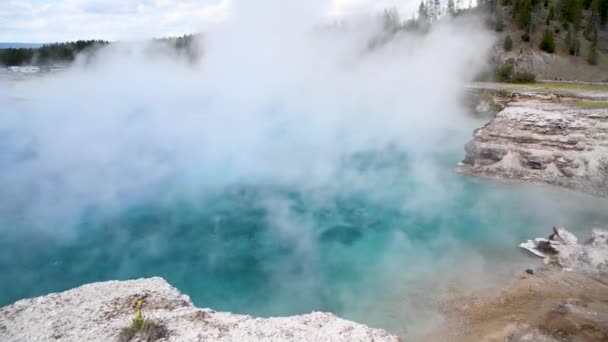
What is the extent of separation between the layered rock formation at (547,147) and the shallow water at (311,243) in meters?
0.71

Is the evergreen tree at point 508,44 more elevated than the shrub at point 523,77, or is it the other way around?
the evergreen tree at point 508,44

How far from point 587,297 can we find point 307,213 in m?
6.91

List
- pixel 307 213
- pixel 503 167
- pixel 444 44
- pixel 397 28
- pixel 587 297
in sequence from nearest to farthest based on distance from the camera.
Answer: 1. pixel 587 297
2. pixel 307 213
3. pixel 503 167
4. pixel 444 44
5. pixel 397 28

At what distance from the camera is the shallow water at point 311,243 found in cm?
885

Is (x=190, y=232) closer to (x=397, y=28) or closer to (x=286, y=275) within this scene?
(x=286, y=275)

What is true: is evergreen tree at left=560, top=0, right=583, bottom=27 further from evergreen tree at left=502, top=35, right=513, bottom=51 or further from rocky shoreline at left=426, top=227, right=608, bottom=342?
rocky shoreline at left=426, top=227, right=608, bottom=342

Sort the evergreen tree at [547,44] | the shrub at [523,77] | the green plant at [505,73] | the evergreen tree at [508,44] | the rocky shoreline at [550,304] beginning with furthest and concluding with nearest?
the evergreen tree at [547,44], the evergreen tree at [508,44], the green plant at [505,73], the shrub at [523,77], the rocky shoreline at [550,304]

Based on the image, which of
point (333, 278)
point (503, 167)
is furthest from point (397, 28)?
point (333, 278)

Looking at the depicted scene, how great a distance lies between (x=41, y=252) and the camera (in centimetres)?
1041

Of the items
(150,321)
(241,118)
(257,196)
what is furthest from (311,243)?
(241,118)

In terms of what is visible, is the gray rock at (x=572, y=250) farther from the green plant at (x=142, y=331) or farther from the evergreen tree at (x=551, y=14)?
the evergreen tree at (x=551, y=14)

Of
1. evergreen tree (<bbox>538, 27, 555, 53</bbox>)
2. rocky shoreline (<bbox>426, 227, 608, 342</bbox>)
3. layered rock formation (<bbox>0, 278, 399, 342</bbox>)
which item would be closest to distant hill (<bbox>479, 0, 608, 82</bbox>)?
evergreen tree (<bbox>538, 27, 555, 53</bbox>)

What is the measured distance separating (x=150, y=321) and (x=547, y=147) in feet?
43.7

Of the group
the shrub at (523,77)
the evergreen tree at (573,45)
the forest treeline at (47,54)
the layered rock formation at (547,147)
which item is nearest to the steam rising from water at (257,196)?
the layered rock formation at (547,147)
